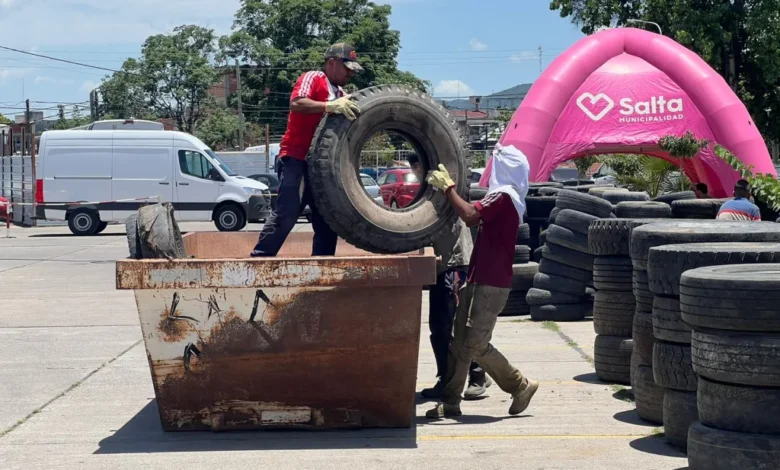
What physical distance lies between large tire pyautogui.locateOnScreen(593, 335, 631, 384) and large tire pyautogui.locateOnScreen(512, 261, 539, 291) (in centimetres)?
420

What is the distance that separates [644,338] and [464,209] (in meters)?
1.32

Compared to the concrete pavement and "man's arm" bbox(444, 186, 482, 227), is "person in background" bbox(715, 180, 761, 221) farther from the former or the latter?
"man's arm" bbox(444, 186, 482, 227)

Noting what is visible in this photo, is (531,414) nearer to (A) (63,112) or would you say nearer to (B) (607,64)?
(B) (607,64)

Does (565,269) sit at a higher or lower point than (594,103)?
lower

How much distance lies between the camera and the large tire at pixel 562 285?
39.1ft

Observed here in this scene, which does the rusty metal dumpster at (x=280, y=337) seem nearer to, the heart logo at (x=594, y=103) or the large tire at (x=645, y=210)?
the large tire at (x=645, y=210)

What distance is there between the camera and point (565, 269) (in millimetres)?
11852

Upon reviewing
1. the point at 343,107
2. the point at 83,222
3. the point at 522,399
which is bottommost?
the point at 83,222

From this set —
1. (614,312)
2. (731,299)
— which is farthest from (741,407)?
(614,312)

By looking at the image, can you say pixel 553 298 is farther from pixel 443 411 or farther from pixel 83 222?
pixel 83 222

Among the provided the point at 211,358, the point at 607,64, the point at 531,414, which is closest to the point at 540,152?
the point at 607,64

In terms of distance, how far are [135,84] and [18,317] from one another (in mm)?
63109

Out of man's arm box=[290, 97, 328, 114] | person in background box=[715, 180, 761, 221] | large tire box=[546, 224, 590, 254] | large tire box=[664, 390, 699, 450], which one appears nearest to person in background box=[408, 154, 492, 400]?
man's arm box=[290, 97, 328, 114]

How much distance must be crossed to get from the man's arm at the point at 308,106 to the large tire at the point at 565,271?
557cm
